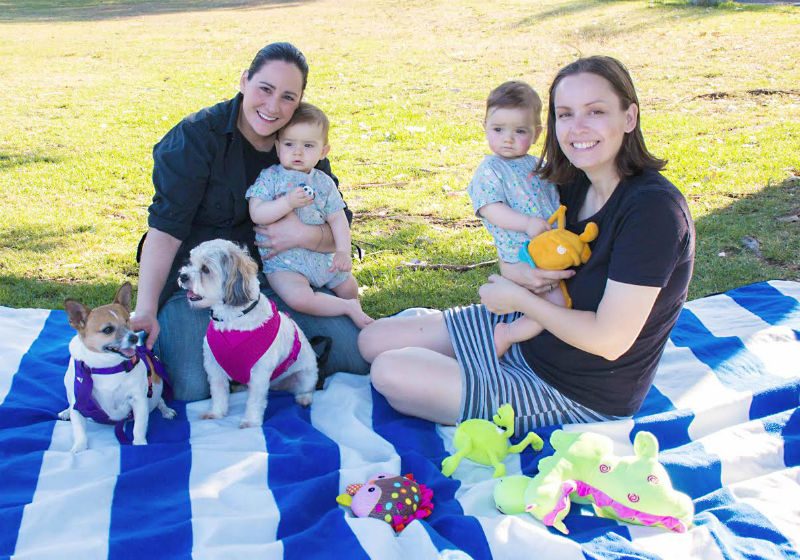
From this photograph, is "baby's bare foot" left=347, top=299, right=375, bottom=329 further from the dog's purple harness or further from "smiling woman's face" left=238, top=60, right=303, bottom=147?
the dog's purple harness

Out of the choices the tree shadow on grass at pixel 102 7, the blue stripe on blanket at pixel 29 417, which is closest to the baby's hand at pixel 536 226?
the blue stripe on blanket at pixel 29 417

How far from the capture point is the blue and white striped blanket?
2.90m

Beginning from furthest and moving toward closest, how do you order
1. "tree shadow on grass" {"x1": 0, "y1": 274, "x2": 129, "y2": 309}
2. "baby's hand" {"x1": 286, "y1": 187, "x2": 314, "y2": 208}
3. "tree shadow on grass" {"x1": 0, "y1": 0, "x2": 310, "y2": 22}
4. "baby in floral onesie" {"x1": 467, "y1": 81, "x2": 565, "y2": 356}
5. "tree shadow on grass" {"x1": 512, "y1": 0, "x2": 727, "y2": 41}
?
"tree shadow on grass" {"x1": 0, "y1": 0, "x2": 310, "y2": 22} → "tree shadow on grass" {"x1": 512, "y1": 0, "x2": 727, "y2": 41} → "tree shadow on grass" {"x1": 0, "y1": 274, "x2": 129, "y2": 309} → "baby's hand" {"x1": 286, "y1": 187, "x2": 314, "y2": 208} → "baby in floral onesie" {"x1": 467, "y1": 81, "x2": 565, "y2": 356}

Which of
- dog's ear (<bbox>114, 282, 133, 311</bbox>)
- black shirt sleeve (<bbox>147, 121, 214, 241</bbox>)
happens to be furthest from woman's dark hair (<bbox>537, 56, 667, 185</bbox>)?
dog's ear (<bbox>114, 282, 133, 311</bbox>)

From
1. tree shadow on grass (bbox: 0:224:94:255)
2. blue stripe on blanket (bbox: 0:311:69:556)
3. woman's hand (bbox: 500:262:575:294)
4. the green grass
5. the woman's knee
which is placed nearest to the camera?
blue stripe on blanket (bbox: 0:311:69:556)

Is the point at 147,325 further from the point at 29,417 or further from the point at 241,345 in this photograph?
the point at 29,417

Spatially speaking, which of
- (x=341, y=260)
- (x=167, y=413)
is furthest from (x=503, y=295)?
(x=167, y=413)

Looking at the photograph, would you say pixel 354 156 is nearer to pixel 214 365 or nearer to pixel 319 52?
pixel 214 365

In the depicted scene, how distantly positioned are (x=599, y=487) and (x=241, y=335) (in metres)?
1.84

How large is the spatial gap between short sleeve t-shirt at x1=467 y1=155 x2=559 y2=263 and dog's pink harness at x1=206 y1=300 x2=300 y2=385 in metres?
1.25

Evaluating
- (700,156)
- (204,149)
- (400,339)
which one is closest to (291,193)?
(204,149)

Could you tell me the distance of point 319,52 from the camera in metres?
16.8

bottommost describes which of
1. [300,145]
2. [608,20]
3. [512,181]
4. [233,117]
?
[512,181]

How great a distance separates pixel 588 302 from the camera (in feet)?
11.2
